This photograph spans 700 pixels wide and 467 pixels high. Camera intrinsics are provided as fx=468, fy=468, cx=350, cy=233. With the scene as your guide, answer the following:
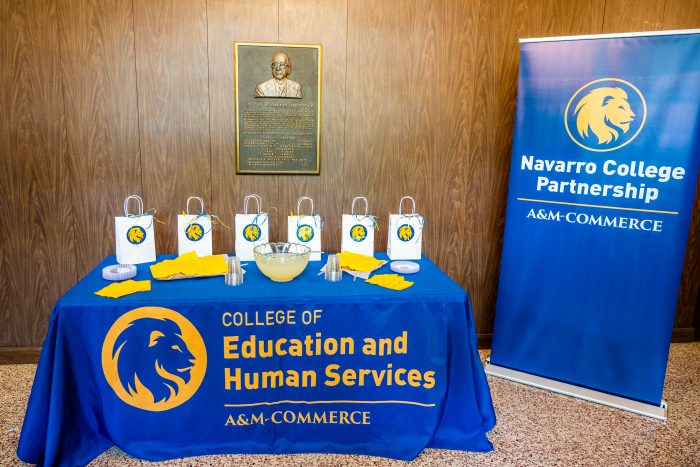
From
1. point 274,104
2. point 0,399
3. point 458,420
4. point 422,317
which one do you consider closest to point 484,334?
point 458,420

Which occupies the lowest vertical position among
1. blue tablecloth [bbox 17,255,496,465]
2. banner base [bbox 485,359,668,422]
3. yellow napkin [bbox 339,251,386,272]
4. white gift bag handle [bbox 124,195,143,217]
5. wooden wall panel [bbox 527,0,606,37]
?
banner base [bbox 485,359,668,422]

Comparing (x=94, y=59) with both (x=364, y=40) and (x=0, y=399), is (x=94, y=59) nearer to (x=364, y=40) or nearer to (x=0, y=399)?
(x=364, y=40)

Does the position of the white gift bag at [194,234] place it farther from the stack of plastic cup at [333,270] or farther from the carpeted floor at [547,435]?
the carpeted floor at [547,435]

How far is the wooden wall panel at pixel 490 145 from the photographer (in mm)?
2732

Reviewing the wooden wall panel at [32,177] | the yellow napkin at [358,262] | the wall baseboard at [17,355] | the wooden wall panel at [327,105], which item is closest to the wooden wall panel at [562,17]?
the wooden wall panel at [327,105]

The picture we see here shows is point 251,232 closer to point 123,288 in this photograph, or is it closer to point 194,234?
point 194,234

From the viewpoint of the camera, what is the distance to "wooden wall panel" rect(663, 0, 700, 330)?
A: 2.79 m

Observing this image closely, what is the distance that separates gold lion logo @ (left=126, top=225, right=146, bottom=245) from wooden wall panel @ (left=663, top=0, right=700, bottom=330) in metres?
3.19

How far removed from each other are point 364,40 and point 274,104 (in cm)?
63

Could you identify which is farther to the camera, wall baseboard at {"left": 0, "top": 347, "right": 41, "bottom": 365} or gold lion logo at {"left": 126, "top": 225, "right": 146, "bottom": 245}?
wall baseboard at {"left": 0, "top": 347, "right": 41, "bottom": 365}

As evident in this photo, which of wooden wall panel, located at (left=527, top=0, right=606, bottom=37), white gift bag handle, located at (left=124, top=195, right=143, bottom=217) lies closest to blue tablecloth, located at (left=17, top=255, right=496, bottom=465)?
white gift bag handle, located at (left=124, top=195, right=143, bottom=217)

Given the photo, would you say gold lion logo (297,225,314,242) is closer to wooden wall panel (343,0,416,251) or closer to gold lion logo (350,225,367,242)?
gold lion logo (350,225,367,242)

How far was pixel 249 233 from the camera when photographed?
2363 millimetres

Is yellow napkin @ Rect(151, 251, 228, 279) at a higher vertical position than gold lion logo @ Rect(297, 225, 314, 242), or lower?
lower
